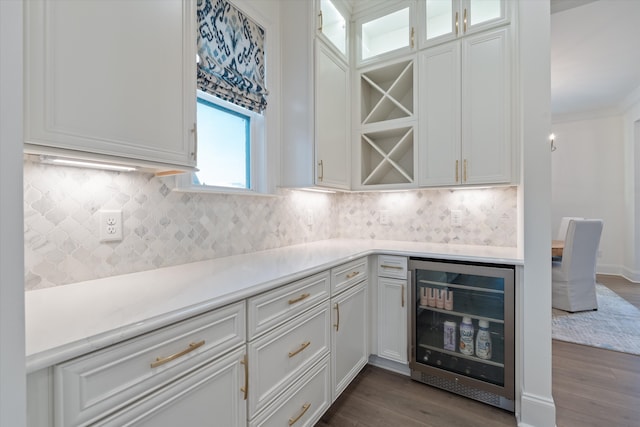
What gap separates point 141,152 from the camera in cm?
108

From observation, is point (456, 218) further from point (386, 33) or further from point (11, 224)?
point (11, 224)

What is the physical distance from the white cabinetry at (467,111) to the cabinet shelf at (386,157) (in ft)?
0.85

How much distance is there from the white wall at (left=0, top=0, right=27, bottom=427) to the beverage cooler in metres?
1.99

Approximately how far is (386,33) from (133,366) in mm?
3026

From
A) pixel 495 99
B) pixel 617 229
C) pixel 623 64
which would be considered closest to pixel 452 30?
pixel 495 99

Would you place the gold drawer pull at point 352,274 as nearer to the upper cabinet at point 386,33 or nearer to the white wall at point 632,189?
the upper cabinet at point 386,33

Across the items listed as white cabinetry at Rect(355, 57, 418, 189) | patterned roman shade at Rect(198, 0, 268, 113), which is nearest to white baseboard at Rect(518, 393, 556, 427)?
white cabinetry at Rect(355, 57, 418, 189)

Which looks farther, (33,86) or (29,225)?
(29,225)

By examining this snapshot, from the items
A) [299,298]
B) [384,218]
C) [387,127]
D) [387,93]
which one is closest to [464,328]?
[384,218]

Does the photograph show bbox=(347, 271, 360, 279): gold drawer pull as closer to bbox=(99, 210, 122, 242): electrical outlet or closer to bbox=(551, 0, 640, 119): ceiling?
bbox=(99, 210, 122, 242): electrical outlet

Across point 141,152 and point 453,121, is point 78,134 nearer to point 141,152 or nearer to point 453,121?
point 141,152

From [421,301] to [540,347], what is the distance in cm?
70

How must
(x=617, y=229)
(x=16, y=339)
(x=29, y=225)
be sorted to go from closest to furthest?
(x=16, y=339), (x=29, y=225), (x=617, y=229)

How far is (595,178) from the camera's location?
521cm
